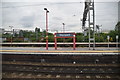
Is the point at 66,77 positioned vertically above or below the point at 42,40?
below

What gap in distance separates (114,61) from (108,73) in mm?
2658

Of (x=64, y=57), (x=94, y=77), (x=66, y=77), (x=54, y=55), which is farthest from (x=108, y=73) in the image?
(x=54, y=55)

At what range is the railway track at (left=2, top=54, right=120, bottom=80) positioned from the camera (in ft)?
26.0

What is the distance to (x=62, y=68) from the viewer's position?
9.21m

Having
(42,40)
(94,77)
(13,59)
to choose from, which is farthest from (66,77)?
(42,40)

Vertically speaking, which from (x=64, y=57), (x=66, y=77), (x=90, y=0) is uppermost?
(x=90, y=0)

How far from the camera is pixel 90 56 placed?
1087 cm

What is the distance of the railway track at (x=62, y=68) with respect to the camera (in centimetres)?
791

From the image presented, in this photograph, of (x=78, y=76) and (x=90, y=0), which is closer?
(x=78, y=76)

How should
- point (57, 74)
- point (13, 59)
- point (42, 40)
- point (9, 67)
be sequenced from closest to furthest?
point (57, 74) → point (9, 67) → point (13, 59) → point (42, 40)

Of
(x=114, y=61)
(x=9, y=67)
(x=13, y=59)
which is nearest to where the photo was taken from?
(x=9, y=67)

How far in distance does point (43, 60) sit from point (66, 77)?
3.56 metres

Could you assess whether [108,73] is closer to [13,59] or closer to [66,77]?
[66,77]

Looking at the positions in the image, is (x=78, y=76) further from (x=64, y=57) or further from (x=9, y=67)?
(x=9, y=67)
